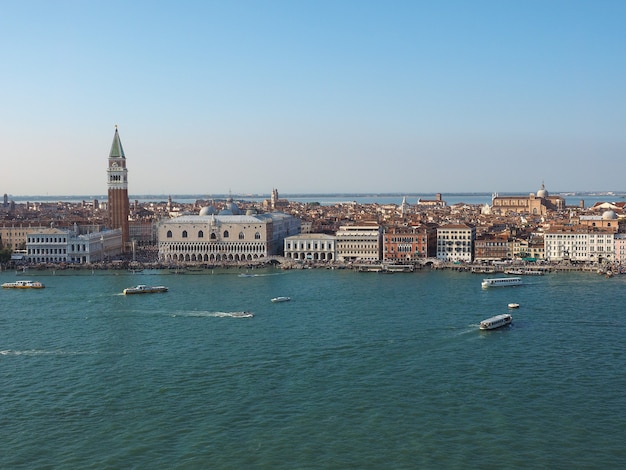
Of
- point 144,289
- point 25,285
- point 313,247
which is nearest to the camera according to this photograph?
point 144,289

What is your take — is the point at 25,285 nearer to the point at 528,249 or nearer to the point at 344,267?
the point at 344,267

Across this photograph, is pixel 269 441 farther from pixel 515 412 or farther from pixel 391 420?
pixel 515 412

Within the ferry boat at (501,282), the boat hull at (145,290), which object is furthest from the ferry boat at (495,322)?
the boat hull at (145,290)

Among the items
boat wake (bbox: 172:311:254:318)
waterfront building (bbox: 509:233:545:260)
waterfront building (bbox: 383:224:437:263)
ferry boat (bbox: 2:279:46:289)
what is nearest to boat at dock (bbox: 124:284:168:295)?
ferry boat (bbox: 2:279:46:289)

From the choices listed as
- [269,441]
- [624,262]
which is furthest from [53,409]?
[624,262]

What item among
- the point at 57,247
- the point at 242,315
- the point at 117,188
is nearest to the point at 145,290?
the point at 242,315

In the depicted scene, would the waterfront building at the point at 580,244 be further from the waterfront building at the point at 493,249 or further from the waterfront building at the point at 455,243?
the waterfront building at the point at 455,243
